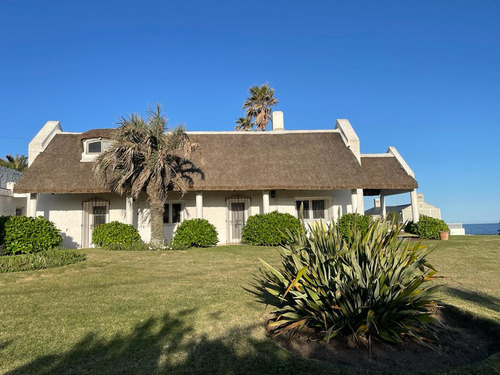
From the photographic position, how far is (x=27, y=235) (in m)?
12.3

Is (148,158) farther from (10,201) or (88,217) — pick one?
(10,201)

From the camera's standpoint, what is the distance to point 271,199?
17.2m

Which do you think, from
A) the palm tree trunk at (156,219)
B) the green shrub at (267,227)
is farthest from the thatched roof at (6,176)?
the green shrub at (267,227)

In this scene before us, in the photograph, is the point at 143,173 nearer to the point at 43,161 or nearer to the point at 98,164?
the point at 98,164

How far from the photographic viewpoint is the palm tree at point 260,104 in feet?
101

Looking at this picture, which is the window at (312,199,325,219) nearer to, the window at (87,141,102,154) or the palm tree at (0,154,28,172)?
the window at (87,141,102,154)

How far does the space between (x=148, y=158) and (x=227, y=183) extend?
401 centimetres

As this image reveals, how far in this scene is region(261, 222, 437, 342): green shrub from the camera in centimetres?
404

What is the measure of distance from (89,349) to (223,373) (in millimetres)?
1920

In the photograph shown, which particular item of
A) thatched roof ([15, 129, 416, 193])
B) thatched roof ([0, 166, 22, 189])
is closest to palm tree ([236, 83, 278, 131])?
thatched roof ([15, 129, 416, 193])

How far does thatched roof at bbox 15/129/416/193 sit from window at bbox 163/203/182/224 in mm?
2310

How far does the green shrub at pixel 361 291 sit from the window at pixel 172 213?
12993 mm

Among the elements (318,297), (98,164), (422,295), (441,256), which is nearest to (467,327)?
(422,295)

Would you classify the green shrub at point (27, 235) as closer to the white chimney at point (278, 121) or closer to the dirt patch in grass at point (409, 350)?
the dirt patch in grass at point (409, 350)
